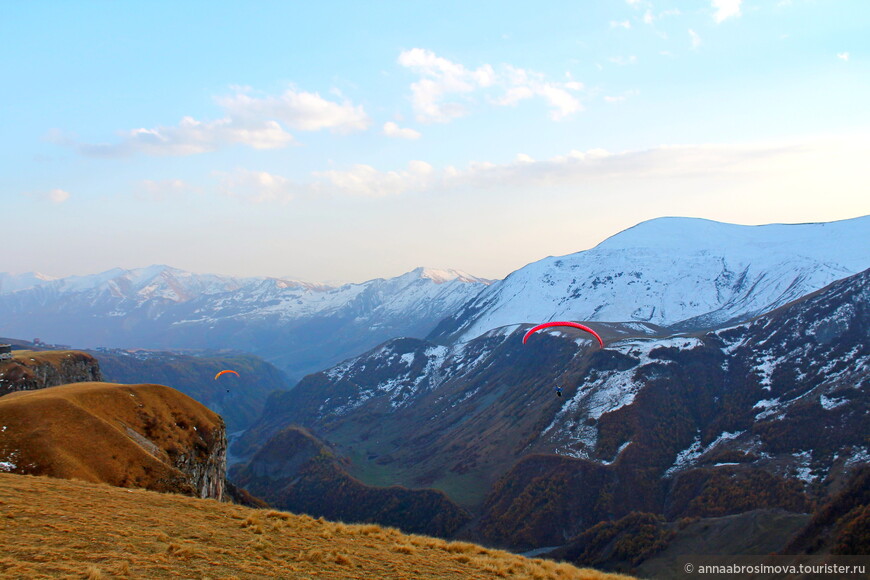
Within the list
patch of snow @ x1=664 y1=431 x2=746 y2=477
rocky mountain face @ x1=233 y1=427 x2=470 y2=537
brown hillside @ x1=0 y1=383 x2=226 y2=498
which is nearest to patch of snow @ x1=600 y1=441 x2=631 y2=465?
patch of snow @ x1=664 y1=431 x2=746 y2=477

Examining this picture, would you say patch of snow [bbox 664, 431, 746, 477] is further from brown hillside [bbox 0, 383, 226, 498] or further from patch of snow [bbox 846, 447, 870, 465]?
brown hillside [bbox 0, 383, 226, 498]

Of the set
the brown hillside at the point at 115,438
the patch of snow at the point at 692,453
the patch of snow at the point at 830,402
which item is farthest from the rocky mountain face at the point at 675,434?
the brown hillside at the point at 115,438

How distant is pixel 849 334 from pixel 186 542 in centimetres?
14290

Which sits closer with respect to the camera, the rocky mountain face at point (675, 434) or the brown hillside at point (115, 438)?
the brown hillside at point (115, 438)

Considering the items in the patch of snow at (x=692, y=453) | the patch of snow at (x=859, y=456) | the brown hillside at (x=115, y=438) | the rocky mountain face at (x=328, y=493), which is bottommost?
Answer: the rocky mountain face at (x=328, y=493)

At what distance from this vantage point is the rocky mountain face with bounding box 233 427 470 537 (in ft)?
399

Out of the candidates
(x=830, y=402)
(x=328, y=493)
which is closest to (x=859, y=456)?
(x=830, y=402)

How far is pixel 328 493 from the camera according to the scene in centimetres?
14825

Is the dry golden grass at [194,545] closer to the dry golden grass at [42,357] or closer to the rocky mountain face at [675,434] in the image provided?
the rocky mountain face at [675,434]

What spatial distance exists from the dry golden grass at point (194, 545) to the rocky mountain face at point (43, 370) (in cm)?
6147

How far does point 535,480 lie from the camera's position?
11419cm

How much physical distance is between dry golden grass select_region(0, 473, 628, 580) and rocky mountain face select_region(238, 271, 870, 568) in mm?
54445

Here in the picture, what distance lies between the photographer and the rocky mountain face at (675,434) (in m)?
92.4

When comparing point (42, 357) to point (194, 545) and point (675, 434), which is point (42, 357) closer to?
Answer: point (194, 545)
